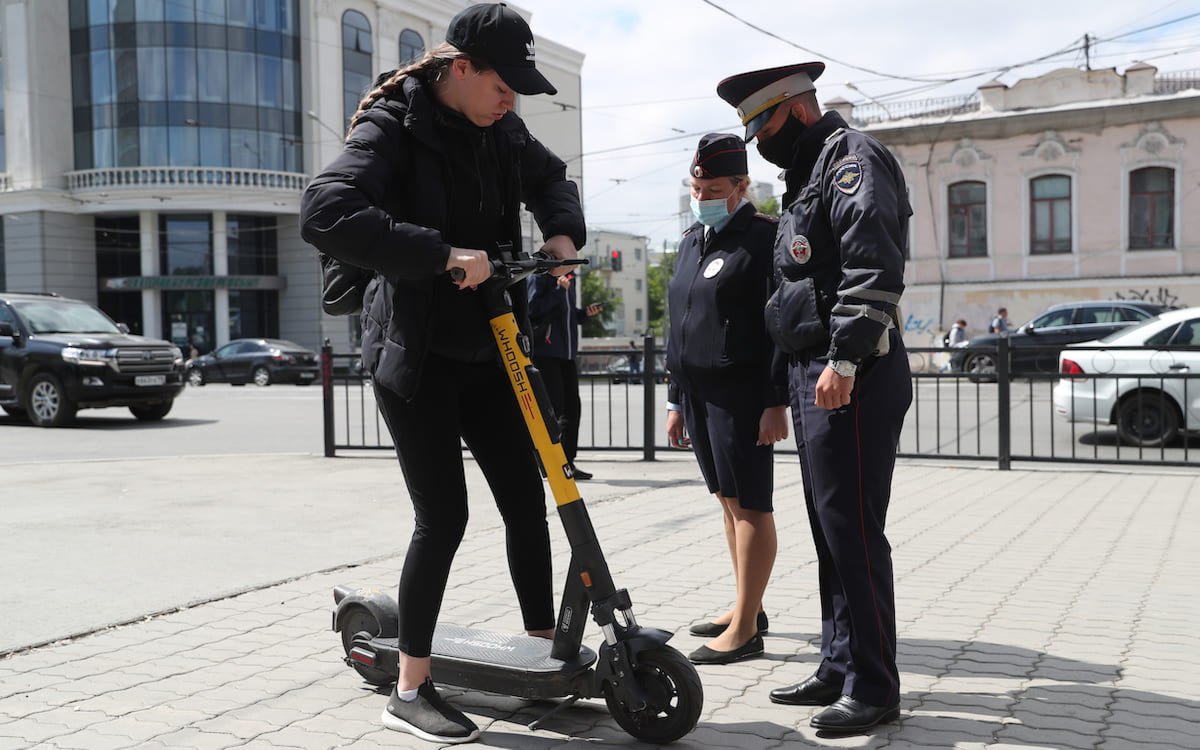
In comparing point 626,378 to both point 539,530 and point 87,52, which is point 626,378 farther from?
point 87,52

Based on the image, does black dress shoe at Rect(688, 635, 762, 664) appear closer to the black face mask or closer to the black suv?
the black face mask

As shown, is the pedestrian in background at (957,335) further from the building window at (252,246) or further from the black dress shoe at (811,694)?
the building window at (252,246)

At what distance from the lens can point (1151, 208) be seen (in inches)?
1244

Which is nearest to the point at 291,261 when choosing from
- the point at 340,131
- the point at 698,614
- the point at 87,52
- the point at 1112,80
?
the point at 340,131

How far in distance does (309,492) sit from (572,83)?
180ft

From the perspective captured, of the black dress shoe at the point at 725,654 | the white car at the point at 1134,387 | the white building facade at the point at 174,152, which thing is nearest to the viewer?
the black dress shoe at the point at 725,654

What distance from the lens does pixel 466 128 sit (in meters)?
3.30

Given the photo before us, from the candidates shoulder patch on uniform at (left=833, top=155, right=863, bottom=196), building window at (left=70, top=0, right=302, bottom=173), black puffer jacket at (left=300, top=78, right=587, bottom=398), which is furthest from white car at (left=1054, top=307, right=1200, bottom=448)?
building window at (left=70, top=0, right=302, bottom=173)

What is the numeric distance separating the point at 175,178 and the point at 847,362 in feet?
146

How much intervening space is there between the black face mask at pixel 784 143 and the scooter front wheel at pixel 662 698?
1.64 meters

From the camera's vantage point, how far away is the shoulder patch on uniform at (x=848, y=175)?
3248 millimetres

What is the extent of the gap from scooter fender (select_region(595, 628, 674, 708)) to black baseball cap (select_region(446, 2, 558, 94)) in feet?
5.15

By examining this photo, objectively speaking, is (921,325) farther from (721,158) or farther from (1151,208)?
(721,158)

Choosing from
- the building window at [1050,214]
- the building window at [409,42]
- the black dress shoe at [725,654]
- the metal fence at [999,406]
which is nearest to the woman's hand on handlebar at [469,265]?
the black dress shoe at [725,654]
